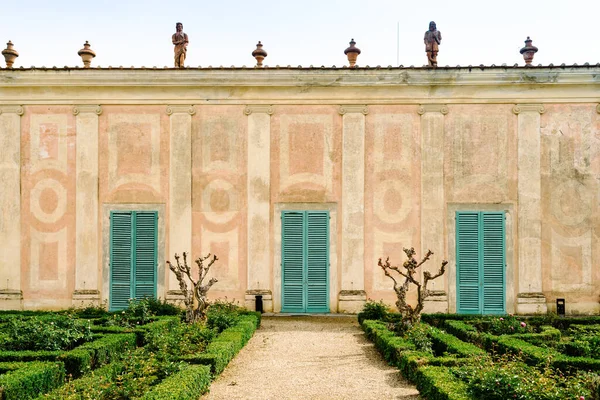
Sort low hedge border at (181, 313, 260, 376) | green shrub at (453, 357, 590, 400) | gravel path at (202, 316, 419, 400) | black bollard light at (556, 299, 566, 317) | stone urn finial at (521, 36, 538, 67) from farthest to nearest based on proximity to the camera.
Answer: stone urn finial at (521, 36, 538, 67) < black bollard light at (556, 299, 566, 317) < low hedge border at (181, 313, 260, 376) < gravel path at (202, 316, 419, 400) < green shrub at (453, 357, 590, 400)

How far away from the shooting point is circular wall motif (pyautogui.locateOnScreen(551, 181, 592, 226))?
16.4 metres

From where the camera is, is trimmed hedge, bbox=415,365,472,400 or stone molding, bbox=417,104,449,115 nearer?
trimmed hedge, bbox=415,365,472,400

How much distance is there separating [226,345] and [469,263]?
806cm

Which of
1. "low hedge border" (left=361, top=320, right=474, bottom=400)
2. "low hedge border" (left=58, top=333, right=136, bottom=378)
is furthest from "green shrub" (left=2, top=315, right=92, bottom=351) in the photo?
"low hedge border" (left=361, top=320, right=474, bottom=400)

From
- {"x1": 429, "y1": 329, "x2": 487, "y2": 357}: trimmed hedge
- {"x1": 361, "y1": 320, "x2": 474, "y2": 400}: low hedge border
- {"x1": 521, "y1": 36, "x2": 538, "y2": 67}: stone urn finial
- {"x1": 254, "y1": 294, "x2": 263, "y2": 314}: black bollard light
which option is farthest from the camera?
{"x1": 521, "y1": 36, "x2": 538, "y2": 67}: stone urn finial

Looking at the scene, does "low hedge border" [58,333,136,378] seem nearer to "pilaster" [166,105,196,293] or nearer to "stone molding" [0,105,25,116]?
"pilaster" [166,105,196,293]

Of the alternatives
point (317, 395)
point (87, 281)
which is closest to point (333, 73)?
point (87, 281)

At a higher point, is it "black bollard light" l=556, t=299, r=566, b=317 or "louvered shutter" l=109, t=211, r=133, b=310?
"louvered shutter" l=109, t=211, r=133, b=310

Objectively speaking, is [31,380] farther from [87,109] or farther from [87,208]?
[87,109]

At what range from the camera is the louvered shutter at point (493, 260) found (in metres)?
16.4

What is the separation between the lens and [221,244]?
16656 millimetres

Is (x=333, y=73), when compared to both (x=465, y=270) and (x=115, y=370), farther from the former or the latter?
(x=115, y=370)

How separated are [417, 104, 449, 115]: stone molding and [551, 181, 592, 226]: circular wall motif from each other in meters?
3.50

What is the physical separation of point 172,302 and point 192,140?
420cm
